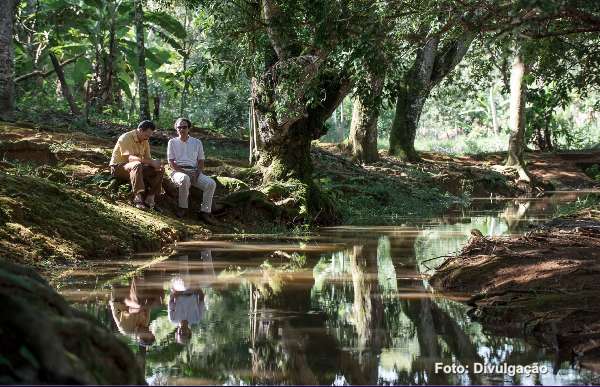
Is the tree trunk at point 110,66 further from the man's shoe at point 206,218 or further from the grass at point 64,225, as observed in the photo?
the grass at point 64,225

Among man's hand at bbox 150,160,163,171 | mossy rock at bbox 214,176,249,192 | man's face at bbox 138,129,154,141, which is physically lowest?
A: mossy rock at bbox 214,176,249,192

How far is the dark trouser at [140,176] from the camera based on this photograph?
13109 millimetres

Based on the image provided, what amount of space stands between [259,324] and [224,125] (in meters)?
27.3

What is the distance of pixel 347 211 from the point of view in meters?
19.2

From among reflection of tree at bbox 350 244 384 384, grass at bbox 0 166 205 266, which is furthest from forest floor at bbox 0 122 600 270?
reflection of tree at bbox 350 244 384 384

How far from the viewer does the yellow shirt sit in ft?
44.2

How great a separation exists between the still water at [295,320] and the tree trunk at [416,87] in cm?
1846

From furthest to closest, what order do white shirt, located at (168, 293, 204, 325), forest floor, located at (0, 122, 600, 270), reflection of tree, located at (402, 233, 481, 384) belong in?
forest floor, located at (0, 122, 600, 270)
white shirt, located at (168, 293, 204, 325)
reflection of tree, located at (402, 233, 481, 384)

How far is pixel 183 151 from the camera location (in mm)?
14359

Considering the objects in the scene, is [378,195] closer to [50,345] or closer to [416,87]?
[416,87]

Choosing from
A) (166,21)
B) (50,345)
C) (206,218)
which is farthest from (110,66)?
(50,345)

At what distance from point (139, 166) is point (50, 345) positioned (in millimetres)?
9834

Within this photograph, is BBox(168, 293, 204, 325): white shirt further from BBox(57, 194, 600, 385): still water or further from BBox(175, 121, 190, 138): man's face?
BBox(175, 121, 190, 138): man's face

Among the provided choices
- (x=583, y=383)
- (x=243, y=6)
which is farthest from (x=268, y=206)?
(x=583, y=383)
